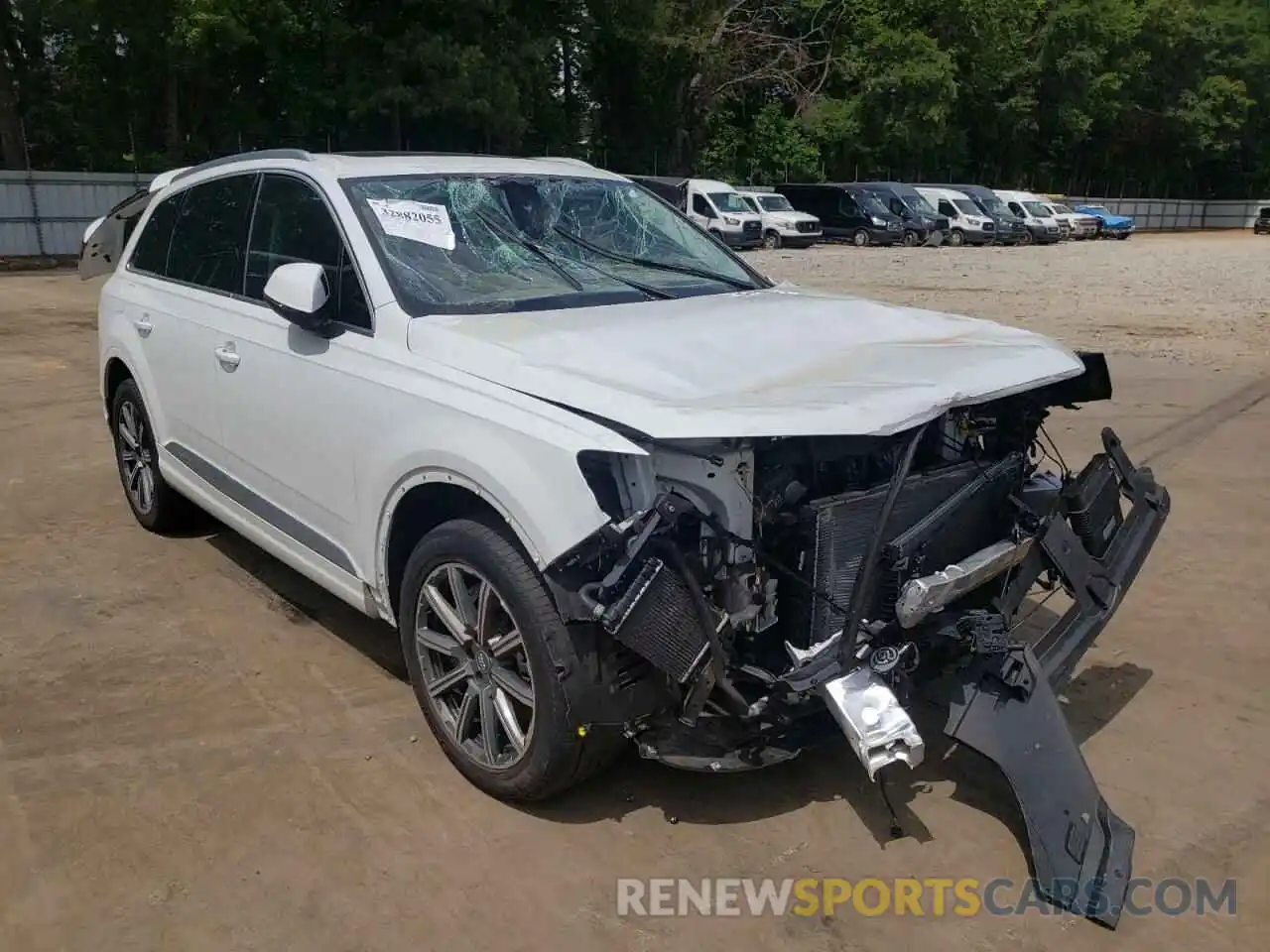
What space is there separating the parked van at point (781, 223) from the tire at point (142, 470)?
27.5m

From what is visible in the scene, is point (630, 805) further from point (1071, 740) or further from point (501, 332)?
point (501, 332)

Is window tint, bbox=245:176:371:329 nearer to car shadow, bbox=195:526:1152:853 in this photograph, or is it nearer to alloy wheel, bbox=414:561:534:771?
alloy wheel, bbox=414:561:534:771

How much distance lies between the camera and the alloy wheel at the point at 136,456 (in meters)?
5.57

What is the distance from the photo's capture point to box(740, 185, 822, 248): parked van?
31.8m

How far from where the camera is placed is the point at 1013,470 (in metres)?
3.72

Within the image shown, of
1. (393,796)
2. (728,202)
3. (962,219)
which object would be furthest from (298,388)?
(962,219)

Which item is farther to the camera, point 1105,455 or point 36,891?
point 1105,455

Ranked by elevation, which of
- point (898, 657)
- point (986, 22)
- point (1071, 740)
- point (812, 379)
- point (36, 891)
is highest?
point (986, 22)

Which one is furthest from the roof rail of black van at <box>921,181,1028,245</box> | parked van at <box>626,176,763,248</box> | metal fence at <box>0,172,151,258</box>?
black van at <box>921,181,1028,245</box>

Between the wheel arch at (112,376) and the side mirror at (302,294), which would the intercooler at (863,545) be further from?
the wheel arch at (112,376)

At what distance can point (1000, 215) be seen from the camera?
3781cm

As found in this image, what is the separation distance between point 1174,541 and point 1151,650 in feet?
4.84

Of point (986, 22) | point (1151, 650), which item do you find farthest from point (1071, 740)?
point (986, 22)

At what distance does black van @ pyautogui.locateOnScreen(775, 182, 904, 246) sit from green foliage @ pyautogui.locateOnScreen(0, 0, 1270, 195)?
27.6ft
